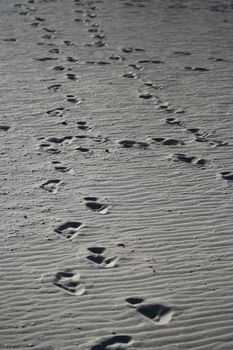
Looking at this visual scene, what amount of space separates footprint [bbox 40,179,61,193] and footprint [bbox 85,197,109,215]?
475 millimetres

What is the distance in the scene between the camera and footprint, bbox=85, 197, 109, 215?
21.5ft

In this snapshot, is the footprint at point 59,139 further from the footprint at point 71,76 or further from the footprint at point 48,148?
the footprint at point 71,76

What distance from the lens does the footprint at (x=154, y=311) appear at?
4.85 m

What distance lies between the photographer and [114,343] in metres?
4.57

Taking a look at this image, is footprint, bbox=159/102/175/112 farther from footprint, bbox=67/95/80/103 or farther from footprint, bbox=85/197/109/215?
footprint, bbox=85/197/109/215

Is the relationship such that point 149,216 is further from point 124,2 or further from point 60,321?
point 124,2

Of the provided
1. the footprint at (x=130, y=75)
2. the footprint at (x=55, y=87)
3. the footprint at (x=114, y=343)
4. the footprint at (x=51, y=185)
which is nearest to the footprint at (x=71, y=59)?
the footprint at (x=130, y=75)

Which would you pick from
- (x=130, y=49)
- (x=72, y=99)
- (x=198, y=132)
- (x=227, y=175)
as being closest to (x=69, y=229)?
(x=227, y=175)

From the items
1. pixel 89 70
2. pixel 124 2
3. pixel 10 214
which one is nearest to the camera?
pixel 10 214

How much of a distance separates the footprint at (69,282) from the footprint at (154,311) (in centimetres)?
43

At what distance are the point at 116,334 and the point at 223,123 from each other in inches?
205

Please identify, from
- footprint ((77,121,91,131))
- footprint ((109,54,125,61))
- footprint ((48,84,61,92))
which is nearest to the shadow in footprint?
footprint ((77,121,91,131))

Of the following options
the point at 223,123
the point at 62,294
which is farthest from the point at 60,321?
the point at 223,123

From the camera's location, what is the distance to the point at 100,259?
567 centimetres
